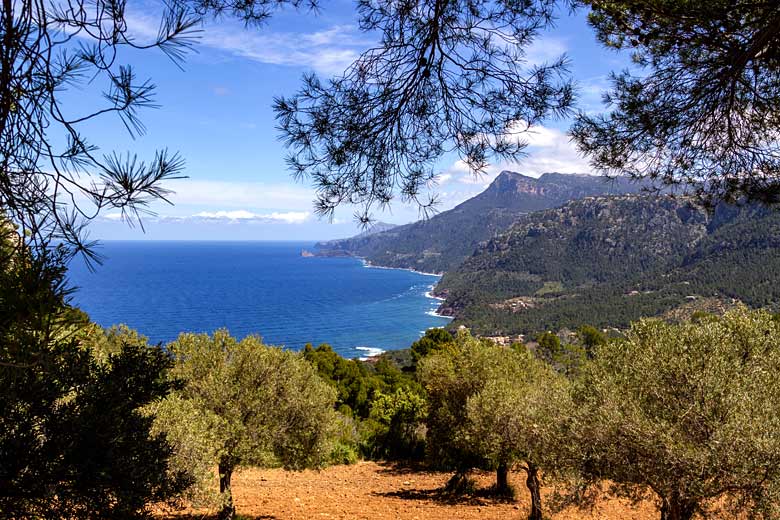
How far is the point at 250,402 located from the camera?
37.9 ft

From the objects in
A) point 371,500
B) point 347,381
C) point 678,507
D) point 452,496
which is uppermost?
point 678,507

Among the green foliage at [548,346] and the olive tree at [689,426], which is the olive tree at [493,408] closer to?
the olive tree at [689,426]

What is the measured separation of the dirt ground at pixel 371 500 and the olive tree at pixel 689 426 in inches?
121

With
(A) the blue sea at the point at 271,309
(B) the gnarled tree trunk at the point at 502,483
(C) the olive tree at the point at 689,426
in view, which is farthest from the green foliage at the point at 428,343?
(A) the blue sea at the point at 271,309

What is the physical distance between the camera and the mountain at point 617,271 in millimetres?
106125

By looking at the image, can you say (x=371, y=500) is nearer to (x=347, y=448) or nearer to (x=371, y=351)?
(x=347, y=448)

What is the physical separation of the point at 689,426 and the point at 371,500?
1036cm

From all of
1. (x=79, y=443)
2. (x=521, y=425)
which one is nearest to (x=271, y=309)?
(x=521, y=425)

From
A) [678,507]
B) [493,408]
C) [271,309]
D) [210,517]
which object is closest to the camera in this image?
[678,507]

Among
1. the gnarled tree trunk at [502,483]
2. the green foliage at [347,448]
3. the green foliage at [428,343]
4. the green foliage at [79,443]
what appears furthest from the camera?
the green foliage at [428,343]

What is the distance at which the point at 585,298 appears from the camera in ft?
464

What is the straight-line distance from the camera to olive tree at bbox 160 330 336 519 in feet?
35.3

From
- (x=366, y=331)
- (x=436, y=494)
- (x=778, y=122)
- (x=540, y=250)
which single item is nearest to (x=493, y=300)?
(x=540, y=250)

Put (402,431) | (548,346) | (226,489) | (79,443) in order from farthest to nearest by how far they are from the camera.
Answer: (548,346), (402,431), (226,489), (79,443)
